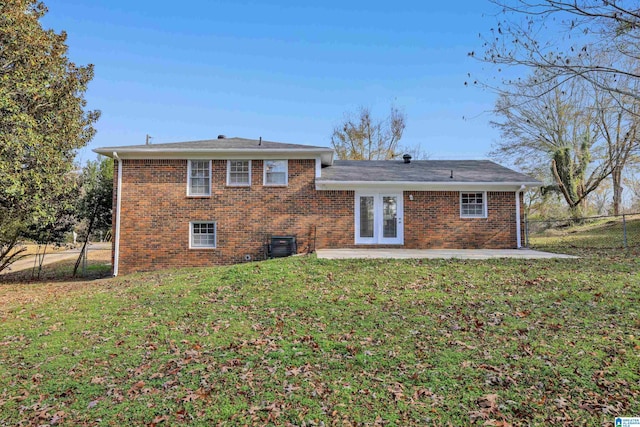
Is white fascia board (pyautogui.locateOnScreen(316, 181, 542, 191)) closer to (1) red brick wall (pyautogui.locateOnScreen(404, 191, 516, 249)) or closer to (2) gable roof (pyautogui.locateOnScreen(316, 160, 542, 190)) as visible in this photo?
(2) gable roof (pyautogui.locateOnScreen(316, 160, 542, 190))

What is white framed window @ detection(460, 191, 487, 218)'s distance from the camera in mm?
13203

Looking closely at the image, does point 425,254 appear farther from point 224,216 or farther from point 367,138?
point 367,138

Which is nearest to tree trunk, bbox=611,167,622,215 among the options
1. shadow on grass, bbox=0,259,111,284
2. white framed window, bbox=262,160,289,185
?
white framed window, bbox=262,160,289,185

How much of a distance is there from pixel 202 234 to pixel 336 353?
9.29 meters

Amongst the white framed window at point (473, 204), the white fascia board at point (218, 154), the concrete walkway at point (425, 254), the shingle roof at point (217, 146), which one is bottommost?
the concrete walkway at point (425, 254)

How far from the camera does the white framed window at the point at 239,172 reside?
13.0m

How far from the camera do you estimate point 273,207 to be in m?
12.9

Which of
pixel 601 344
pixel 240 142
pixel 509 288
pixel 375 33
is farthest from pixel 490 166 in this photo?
pixel 601 344

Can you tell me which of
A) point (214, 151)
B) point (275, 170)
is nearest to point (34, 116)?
point (214, 151)

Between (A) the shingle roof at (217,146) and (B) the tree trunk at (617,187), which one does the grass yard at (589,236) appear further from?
(A) the shingle roof at (217,146)

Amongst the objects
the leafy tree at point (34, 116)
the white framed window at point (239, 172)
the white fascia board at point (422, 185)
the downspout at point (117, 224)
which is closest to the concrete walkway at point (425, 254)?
the white fascia board at point (422, 185)

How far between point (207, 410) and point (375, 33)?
13601 mm

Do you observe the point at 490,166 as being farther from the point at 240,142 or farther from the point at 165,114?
the point at 165,114

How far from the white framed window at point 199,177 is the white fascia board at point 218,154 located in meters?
0.27
